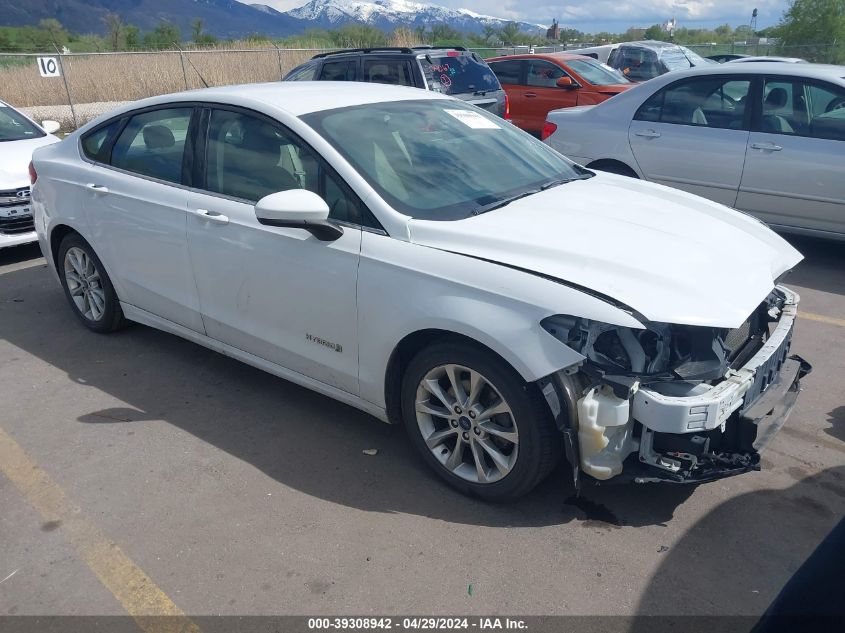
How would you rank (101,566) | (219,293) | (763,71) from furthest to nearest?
(763,71) < (219,293) < (101,566)

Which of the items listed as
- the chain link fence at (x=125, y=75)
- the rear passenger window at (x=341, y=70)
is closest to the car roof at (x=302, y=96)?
the rear passenger window at (x=341, y=70)

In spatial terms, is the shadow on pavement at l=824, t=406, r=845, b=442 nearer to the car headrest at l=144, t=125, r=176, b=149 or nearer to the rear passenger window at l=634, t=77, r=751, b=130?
the rear passenger window at l=634, t=77, r=751, b=130

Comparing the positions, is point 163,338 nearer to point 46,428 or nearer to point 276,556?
point 46,428

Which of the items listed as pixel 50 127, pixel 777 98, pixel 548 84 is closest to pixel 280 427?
pixel 777 98

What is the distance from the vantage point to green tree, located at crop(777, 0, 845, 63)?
26.1 m

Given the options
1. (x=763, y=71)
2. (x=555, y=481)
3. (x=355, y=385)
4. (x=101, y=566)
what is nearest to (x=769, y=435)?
(x=555, y=481)

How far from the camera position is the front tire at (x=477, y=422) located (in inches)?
117

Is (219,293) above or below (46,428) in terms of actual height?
above

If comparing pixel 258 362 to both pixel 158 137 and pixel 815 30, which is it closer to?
pixel 158 137

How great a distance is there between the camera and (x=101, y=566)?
2.97m

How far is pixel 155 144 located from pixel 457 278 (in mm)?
2526

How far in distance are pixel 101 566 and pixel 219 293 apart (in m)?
1.59

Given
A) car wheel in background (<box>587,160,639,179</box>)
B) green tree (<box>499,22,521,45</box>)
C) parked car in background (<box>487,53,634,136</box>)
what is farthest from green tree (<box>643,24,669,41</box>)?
car wheel in background (<box>587,160,639,179</box>)

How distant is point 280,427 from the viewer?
4.00 m
